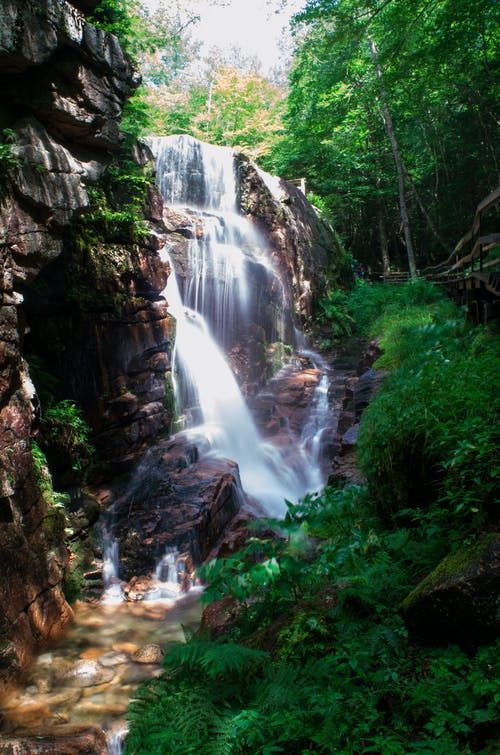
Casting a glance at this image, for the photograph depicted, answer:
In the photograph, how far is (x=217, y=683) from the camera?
245 centimetres

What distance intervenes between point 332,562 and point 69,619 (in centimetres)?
476

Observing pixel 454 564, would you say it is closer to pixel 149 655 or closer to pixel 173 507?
pixel 149 655

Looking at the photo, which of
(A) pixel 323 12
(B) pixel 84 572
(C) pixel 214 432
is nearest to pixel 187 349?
(C) pixel 214 432

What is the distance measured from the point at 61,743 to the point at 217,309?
1124 centimetres

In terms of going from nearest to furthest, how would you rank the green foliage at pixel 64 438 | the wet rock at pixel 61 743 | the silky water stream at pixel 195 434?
the wet rock at pixel 61 743 → the silky water stream at pixel 195 434 → the green foliage at pixel 64 438

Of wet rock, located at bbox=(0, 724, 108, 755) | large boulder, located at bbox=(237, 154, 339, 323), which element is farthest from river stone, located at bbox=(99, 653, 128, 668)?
large boulder, located at bbox=(237, 154, 339, 323)

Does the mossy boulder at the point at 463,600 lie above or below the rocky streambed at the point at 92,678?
above

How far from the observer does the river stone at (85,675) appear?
507cm

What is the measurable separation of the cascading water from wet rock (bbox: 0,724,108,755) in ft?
17.5

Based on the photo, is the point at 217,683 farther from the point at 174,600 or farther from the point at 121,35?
the point at 121,35

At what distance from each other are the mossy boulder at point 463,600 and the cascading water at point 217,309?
7.03m

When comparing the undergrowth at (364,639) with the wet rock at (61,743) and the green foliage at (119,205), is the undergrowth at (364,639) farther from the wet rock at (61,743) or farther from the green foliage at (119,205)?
the green foliage at (119,205)

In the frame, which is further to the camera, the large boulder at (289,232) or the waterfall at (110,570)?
the large boulder at (289,232)

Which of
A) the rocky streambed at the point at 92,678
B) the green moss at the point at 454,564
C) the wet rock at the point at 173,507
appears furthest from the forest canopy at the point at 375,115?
the rocky streambed at the point at 92,678
